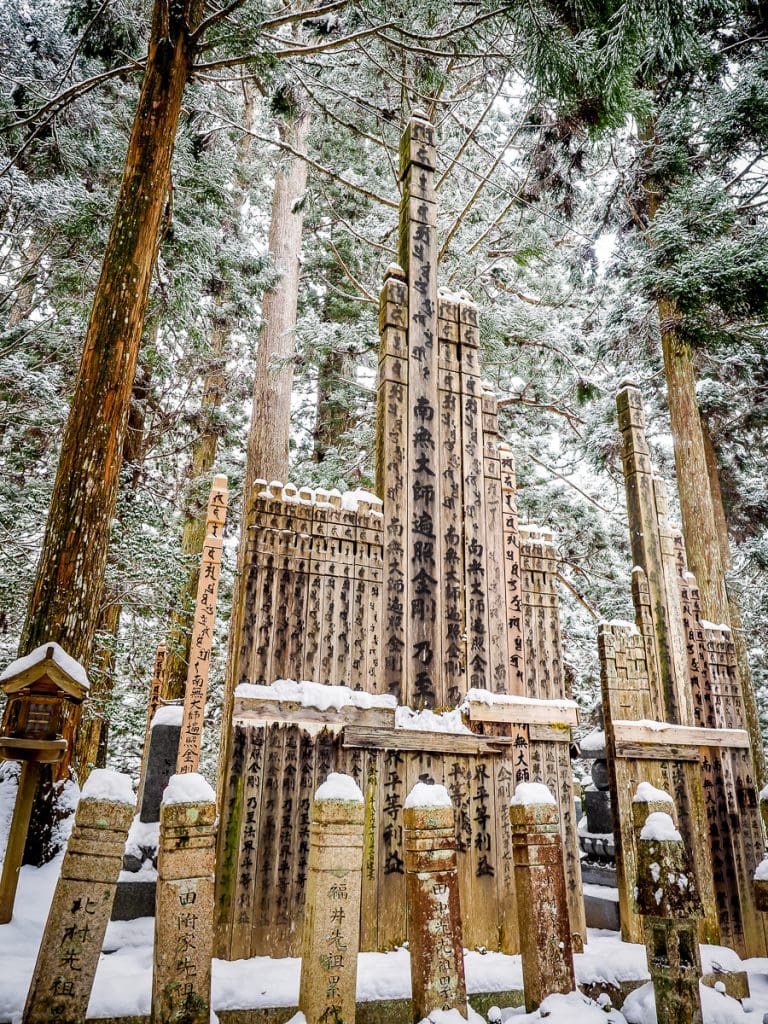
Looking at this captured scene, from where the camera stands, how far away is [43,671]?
12.9ft

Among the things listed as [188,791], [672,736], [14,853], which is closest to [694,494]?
[672,736]

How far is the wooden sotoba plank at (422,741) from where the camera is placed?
4895mm

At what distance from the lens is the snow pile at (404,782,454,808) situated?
3057 mm

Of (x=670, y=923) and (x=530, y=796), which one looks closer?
(x=670, y=923)

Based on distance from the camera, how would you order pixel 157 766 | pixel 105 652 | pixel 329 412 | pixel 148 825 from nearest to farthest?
pixel 148 825 < pixel 157 766 < pixel 105 652 < pixel 329 412

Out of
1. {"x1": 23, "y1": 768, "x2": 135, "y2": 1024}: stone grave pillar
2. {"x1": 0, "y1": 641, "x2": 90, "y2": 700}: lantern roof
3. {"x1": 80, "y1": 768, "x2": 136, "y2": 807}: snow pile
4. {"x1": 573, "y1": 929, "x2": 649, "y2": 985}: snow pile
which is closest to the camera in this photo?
{"x1": 23, "y1": 768, "x2": 135, "y2": 1024}: stone grave pillar

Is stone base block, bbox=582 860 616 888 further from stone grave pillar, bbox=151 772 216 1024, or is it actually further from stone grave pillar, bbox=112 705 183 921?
stone grave pillar, bbox=151 772 216 1024

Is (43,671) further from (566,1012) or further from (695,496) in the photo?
(695,496)

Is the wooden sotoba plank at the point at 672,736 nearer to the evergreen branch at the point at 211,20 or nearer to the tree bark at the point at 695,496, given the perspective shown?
the tree bark at the point at 695,496

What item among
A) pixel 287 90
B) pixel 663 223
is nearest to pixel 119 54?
pixel 287 90

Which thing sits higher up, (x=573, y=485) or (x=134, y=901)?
(x=573, y=485)

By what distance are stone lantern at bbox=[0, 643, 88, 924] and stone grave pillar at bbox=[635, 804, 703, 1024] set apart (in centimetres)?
327

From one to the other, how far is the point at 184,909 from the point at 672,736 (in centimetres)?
524

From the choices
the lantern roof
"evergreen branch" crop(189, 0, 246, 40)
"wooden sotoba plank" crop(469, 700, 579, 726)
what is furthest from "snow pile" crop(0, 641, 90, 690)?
"evergreen branch" crop(189, 0, 246, 40)
